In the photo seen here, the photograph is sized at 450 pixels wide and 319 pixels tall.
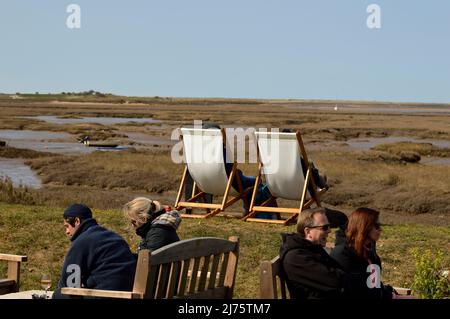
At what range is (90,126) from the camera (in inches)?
2345

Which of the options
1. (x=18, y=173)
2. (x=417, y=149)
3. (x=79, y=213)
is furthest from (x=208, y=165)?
(x=417, y=149)

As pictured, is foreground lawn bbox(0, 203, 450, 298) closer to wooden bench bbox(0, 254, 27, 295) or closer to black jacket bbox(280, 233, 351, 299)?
wooden bench bbox(0, 254, 27, 295)

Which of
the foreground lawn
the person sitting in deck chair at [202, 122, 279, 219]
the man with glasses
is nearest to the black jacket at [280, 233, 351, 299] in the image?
the man with glasses

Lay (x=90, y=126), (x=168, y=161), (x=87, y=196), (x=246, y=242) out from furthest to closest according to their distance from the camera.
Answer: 1. (x=90, y=126)
2. (x=168, y=161)
3. (x=87, y=196)
4. (x=246, y=242)

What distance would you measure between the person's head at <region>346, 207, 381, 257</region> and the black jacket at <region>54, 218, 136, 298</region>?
4.80ft

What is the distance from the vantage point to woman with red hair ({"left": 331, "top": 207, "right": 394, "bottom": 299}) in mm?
6094

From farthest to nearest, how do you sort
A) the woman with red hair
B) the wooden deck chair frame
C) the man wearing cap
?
the woman with red hair → the man wearing cap → the wooden deck chair frame

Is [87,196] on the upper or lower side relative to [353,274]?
lower

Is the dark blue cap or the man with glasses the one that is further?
the dark blue cap
